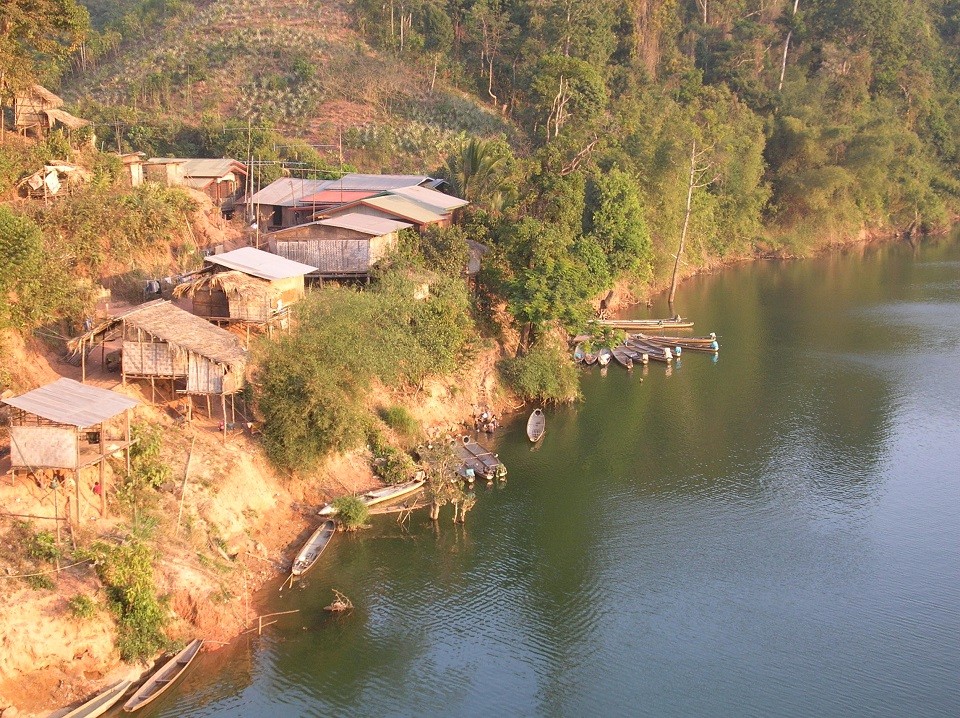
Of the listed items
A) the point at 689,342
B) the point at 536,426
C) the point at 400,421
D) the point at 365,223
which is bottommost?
the point at 536,426

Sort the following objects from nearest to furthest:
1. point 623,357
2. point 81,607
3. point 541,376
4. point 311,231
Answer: point 81,607 < point 311,231 < point 541,376 < point 623,357

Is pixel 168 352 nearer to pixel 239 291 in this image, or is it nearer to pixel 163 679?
pixel 239 291

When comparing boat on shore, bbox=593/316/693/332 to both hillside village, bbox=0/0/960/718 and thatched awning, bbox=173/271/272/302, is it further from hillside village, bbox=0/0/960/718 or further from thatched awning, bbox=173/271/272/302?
thatched awning, bbox=173/271/272/302

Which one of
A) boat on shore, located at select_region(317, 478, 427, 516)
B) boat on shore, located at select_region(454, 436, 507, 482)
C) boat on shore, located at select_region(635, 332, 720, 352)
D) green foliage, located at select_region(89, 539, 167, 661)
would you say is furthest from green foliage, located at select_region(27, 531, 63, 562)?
boat on shore, located at select_region(635, 332, 720, 352)

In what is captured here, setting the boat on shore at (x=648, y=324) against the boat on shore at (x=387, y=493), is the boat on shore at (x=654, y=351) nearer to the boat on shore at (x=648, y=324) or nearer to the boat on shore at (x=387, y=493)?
the boat on shore at (x=648, y=324)

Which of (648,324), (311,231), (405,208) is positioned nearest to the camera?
(311,231)

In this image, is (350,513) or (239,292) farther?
(239,292)

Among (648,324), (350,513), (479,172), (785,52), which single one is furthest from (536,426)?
(785,52)

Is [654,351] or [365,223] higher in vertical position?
[365,223]
